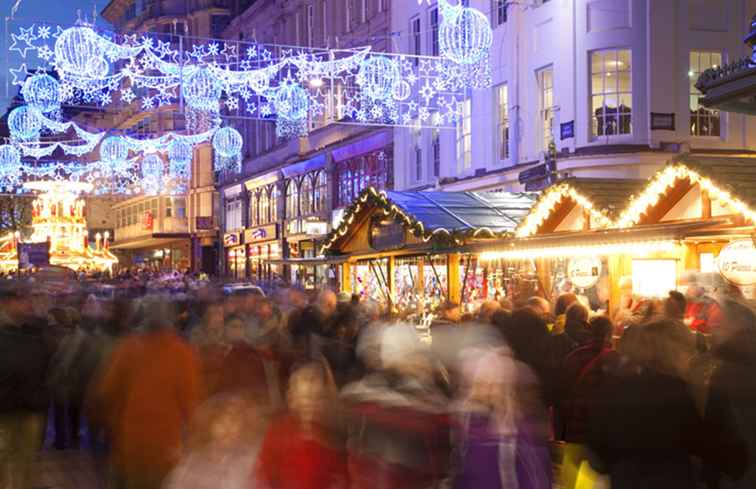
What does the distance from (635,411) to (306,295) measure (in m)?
10.3

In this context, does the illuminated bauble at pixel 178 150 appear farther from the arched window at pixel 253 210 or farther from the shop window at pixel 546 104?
the shop window at pixel 546 104

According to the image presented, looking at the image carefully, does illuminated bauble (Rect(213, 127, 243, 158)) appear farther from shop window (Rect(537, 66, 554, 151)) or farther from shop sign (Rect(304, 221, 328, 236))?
shop window (Rect(537, 66, 554, 151))

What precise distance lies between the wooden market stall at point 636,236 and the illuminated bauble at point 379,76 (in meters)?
5.99

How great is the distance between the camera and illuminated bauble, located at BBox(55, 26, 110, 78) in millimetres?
20609

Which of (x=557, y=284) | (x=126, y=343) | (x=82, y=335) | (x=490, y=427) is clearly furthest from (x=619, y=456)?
(x=557, y=284)

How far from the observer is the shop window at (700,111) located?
2464 centimetres

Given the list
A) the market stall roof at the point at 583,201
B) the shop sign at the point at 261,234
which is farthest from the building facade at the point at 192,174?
the market stall roof at the point at 583,201

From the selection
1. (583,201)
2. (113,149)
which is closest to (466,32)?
(583,201)

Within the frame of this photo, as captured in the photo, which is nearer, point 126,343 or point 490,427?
point 490,427

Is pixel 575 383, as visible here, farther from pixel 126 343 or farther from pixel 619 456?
pixel 126 343

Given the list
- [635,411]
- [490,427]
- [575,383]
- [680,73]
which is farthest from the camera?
[680,73]

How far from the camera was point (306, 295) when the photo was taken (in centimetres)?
Result: 1566

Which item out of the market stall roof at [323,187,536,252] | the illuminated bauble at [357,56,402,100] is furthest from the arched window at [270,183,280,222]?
the market stall roof at [323,187,536,252]

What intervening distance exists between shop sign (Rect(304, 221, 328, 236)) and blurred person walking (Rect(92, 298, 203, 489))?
3516 centimetres
